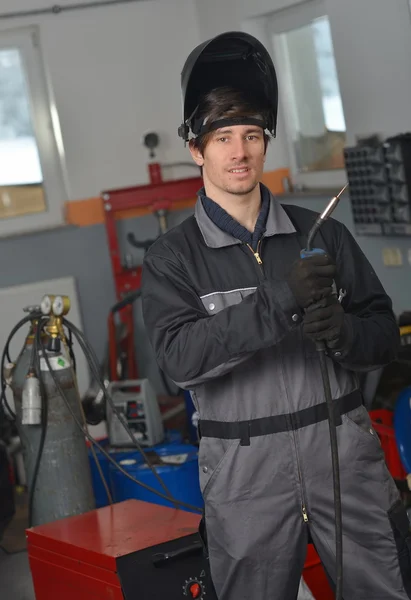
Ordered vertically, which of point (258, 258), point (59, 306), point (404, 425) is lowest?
point (404, 425)

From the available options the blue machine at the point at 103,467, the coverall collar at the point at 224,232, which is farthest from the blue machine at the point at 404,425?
the coverall collar at the point at 224,232

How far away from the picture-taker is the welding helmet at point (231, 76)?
76.4 inches

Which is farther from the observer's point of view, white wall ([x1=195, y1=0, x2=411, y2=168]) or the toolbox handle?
white wall ([x1=195, y1=0, x2=411, y2=168])

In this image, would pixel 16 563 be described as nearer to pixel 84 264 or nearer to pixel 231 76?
pixel 84 264

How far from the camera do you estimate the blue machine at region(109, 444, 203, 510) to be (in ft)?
11.2

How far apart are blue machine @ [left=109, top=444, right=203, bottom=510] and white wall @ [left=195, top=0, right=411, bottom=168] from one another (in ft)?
5.19

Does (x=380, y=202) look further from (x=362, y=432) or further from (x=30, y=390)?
(x=362, y=432)

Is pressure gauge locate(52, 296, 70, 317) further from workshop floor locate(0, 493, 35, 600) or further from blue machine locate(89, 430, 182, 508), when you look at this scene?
workshop floor locate(0, 493, 35, 600)

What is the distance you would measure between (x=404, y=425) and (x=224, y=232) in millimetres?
1534

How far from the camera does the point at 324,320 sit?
5.54ft

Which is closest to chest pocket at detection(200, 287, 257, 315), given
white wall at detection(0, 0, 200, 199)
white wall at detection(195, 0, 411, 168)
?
white wall at detection(195, 0, 411, 168)

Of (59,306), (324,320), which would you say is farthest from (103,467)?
(324,320)

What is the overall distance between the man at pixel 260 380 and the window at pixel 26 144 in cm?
338

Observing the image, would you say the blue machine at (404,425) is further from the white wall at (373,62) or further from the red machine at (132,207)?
the red machine at (132,207)
